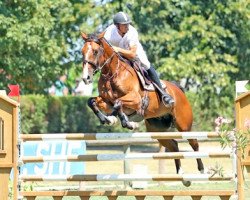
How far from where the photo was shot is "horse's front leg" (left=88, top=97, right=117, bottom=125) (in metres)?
8.92

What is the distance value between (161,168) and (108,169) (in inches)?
140

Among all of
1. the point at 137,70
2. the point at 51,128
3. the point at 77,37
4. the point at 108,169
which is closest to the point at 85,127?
the point at 51,128

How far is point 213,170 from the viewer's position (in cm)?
800

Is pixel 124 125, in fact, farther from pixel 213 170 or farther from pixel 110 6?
pixel 110 6

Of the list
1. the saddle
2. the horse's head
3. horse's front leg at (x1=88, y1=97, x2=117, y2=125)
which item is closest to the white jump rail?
horse's front leg at (x1=88, y1=97, x2=117, y2=125)

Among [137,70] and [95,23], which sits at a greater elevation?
[95,23]

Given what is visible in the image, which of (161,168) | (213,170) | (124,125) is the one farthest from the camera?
(161,168)

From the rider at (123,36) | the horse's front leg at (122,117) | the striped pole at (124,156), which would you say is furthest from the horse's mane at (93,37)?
the striped pole at (124,156)

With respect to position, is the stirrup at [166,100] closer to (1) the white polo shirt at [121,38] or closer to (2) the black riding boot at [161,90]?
(2) the black riding boot at [161,90]

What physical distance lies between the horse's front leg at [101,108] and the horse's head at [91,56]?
1.31 feet

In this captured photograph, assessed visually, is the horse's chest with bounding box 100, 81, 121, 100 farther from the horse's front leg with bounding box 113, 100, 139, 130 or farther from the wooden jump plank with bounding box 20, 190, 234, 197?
the wooden jump plank with bounding box 20, 190, 234, 197

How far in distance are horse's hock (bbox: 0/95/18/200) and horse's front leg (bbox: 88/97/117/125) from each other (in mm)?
1021

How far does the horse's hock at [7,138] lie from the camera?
832 cm

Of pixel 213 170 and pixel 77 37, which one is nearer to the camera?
pixel 213 170
